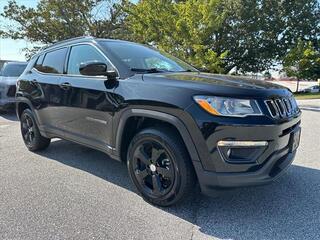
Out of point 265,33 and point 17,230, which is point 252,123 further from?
point 265,33

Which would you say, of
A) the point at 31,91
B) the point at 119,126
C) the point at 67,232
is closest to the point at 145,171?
the point at 119,126

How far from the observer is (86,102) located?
389cm

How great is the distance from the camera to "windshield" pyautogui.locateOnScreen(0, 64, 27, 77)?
33.5 feet

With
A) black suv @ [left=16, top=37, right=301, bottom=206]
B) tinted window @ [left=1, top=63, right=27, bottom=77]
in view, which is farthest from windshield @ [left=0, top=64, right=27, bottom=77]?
black suv @ [left=16, top=37, right=301, bottom=206]

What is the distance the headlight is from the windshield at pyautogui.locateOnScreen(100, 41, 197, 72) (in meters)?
1.18

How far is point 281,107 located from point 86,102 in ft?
7.29

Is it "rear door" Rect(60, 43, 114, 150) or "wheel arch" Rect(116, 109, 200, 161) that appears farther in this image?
"rear door" Rect(60, 43, 114, 150)

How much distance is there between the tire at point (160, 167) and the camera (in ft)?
9.94

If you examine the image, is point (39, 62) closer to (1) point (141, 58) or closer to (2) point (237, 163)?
(1) point (141, 58)

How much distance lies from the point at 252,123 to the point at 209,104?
1.31 ft

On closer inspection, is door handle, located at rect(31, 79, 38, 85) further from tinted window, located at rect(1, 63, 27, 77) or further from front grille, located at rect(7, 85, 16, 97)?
tinted window, located at rect(1, 63, 27, 77)

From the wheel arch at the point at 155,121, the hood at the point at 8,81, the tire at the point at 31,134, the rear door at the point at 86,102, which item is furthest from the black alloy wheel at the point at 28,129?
the hood at the point at 8,81

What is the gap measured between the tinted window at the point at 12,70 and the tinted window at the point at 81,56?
6.75 meters

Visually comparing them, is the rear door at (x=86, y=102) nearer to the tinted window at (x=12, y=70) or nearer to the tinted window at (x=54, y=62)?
the tinted window at (x=54, y=62)
